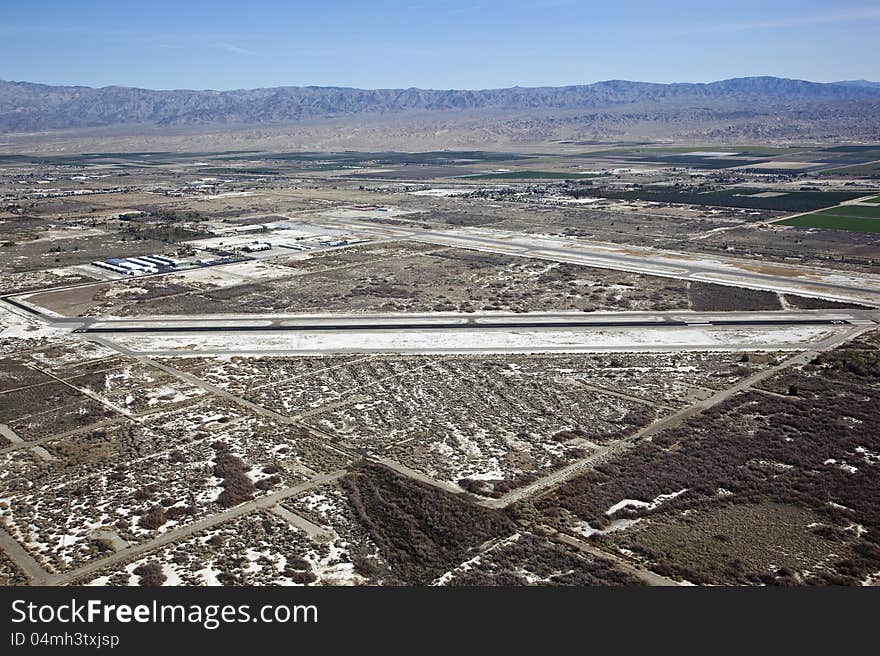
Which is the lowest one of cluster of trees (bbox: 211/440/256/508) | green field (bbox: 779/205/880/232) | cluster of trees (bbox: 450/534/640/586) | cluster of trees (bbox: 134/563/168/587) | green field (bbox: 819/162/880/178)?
cluster of trees (bbox: 134/563/168/587)

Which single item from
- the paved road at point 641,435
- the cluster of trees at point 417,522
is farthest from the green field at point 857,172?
the cluster of trees at point 417,522

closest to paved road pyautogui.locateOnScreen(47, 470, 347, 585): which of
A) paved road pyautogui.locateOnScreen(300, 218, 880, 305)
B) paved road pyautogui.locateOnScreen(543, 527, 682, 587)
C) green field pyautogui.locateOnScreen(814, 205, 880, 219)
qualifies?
paved road pyautogui.locateOnScreen(543, 527, 682, 587)

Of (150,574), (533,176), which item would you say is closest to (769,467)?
(150,574)

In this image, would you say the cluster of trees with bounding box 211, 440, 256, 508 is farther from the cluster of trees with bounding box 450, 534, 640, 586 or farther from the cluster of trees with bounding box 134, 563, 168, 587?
the cluster of trees with bounding box 450, 534, 640, 586

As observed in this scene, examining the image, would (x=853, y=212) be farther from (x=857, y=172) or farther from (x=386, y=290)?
(x=386, y=290)

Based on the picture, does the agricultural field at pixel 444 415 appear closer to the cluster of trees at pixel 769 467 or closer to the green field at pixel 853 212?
the cluster of trees at pixel 769 467
